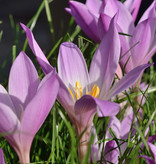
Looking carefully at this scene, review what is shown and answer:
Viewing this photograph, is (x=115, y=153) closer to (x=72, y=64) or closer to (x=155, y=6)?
(x=72, y=64)

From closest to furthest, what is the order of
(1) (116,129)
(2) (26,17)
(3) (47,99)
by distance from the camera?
(3) (47,99) < (1) (116,129) < (2) (26,17)

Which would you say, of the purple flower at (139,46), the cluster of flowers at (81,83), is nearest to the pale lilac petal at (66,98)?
the cluster of flowers at (81,83)

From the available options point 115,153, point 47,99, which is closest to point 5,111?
point 47,99

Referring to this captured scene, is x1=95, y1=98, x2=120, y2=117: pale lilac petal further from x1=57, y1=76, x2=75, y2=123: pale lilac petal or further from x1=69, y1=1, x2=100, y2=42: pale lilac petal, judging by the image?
x1=69, y1=1, x2=100, y2=42: pale lilac petal

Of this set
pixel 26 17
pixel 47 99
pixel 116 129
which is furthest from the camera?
pixel 26 17

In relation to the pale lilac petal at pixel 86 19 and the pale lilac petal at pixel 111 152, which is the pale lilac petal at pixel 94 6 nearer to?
the pale lilac petal at pixel 86 19
